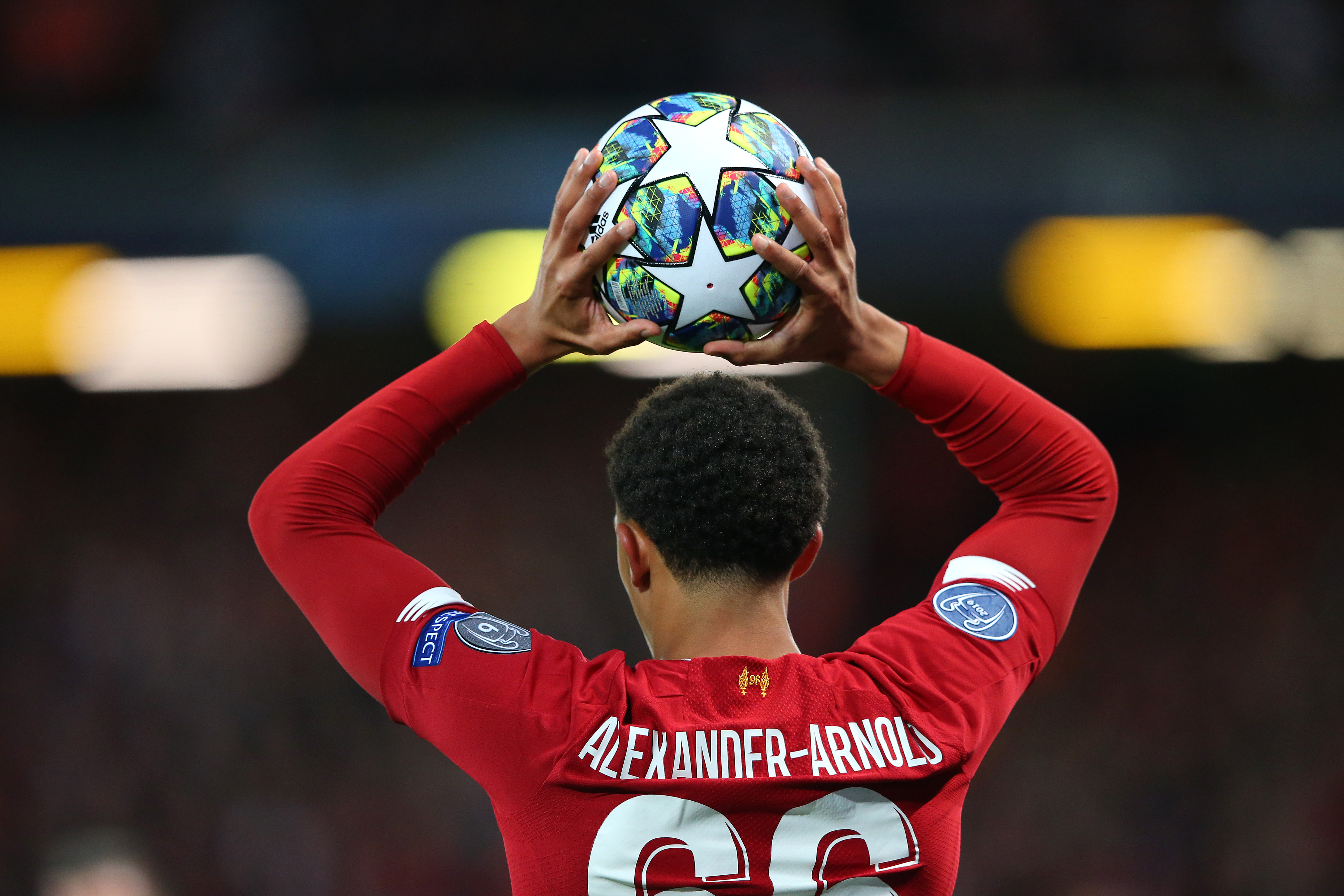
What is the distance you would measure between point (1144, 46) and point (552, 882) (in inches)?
243

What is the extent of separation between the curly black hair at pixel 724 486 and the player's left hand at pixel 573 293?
156 millimetres

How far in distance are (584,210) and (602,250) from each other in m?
0.07

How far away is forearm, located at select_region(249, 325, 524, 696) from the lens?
1.49m

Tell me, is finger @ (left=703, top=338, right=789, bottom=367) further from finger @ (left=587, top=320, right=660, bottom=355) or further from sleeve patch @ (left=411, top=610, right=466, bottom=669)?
sleeve patch @ (left=411, top=610, right=466, bottom=669)

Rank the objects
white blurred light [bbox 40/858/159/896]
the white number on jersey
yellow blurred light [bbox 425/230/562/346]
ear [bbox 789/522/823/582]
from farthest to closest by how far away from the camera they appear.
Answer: white blurred light [bbox 40/858/159/896] < yellow blurred light [bbox 425/230/562/346] < ear [bbox 789/522/823/582] < the white number on jersey

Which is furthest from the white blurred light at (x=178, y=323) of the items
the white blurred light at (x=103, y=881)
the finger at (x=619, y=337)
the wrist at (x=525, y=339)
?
the finger at (x=619, y=337)

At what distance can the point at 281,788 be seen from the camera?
6586mm

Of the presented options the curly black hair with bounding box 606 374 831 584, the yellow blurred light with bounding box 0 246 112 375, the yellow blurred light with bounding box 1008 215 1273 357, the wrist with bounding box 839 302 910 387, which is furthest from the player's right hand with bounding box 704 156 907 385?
the yellow blurred light with bounding box 0 246 112 375

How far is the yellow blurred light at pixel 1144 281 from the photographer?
222 inches

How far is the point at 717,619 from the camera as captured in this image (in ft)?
4.98

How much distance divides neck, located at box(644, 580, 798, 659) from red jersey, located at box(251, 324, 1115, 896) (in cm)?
4

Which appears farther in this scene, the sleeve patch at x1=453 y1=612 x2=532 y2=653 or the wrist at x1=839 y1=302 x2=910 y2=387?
the wrist at x1=839 y1=302 x2=910 y2=387

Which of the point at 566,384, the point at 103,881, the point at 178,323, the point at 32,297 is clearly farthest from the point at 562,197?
the point at 103,881

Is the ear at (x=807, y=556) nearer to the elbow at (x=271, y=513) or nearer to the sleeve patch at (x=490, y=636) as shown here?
the sleeve patch at (x=490, y=636)
